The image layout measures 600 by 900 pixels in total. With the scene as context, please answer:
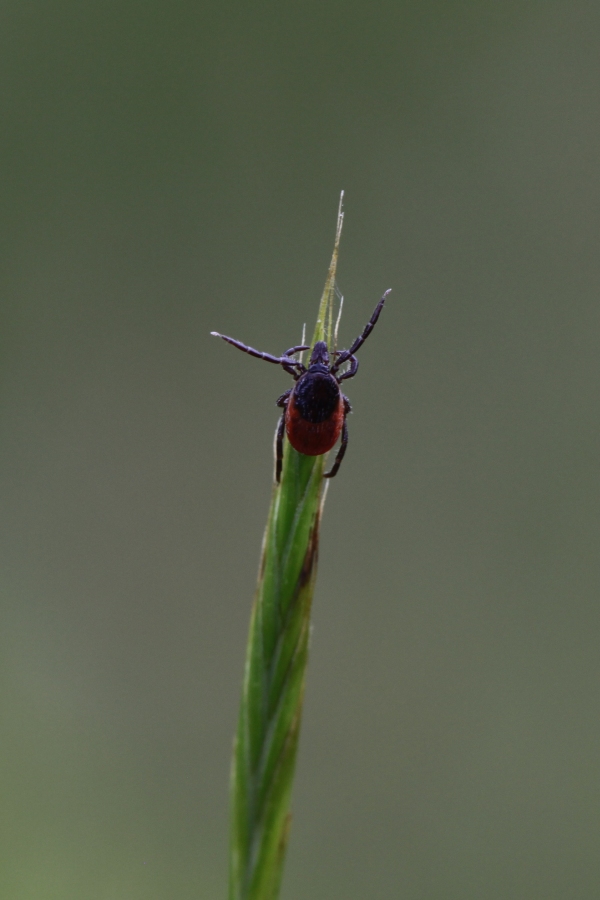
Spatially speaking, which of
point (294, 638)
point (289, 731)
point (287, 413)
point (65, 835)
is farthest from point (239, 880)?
point (65, 835)

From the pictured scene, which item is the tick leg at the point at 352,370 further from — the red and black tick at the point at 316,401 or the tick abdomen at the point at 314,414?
the tick abdomen at the point at 314,414

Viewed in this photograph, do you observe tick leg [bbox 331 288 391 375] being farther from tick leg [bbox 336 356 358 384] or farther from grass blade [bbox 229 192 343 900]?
grass blade [bbox 229 192 343 900]

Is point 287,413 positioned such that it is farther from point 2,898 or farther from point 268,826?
point 2,898

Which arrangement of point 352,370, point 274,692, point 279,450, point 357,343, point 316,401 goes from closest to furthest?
1. point 274,692
2. point 279,450
3. point 316,401
4. point 357,343
5. point 352,370

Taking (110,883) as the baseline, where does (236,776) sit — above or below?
above

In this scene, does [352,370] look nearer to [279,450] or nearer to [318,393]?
[318,393]

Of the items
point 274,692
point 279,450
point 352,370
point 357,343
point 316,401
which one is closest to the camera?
point 274,692

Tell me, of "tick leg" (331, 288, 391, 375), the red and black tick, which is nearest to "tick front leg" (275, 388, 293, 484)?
the red and black tick

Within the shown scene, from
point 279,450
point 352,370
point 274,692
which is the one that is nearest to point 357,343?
point 352,370
